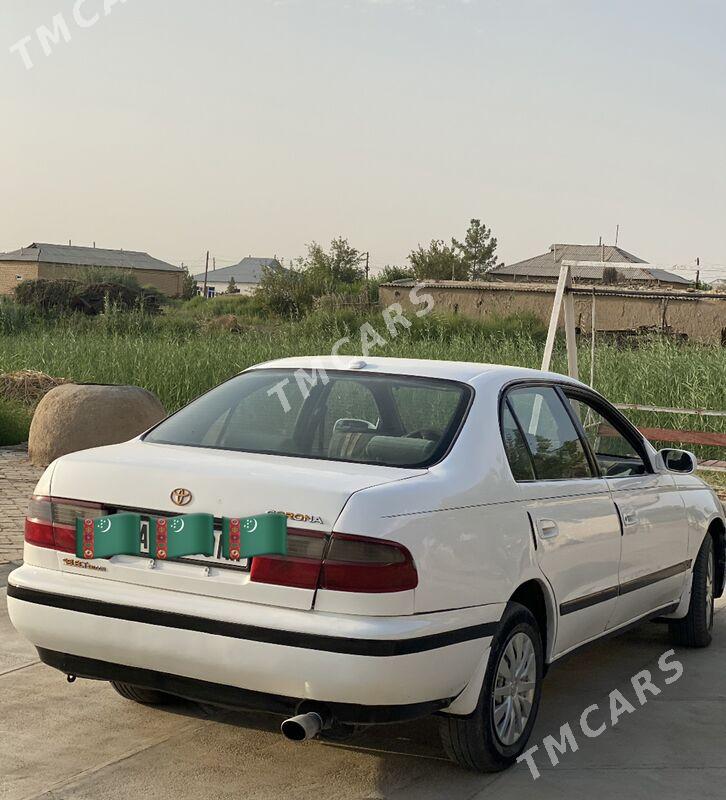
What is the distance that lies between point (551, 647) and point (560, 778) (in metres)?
0.56

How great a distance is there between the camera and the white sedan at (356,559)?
13.1ft

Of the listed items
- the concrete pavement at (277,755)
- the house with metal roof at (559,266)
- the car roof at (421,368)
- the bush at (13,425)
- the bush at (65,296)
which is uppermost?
the house with metal roof at (559,266)

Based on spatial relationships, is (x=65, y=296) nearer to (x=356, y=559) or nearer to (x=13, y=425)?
(x=13, y=425)

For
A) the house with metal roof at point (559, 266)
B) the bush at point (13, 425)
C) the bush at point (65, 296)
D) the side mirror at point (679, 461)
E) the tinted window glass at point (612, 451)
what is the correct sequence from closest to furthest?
the tinted window glass at point (612, 451), the side mirror at point (679, 461), the bush at point (13, 425), the bush at point (65, 296), the house with metal roof at point (559, 266)

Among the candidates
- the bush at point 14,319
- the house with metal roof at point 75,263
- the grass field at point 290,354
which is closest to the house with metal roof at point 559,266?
the house with metal roof at point 75,263

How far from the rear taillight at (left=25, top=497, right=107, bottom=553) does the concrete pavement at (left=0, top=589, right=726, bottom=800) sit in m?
0.85

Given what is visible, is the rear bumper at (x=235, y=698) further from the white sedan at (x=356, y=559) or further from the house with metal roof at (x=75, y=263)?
the house with metal roof at (x=75, y=263)

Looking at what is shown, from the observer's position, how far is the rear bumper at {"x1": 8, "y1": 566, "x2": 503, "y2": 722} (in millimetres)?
3939

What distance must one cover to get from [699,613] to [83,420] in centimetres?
877

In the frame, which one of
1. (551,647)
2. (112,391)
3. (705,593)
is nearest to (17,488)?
(112,391)

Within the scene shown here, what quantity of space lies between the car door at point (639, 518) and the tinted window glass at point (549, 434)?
0.57 feet

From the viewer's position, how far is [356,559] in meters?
3.96

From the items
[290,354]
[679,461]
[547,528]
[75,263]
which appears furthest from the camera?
[75,263]

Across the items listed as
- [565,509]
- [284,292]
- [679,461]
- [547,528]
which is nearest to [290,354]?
[679,461]
